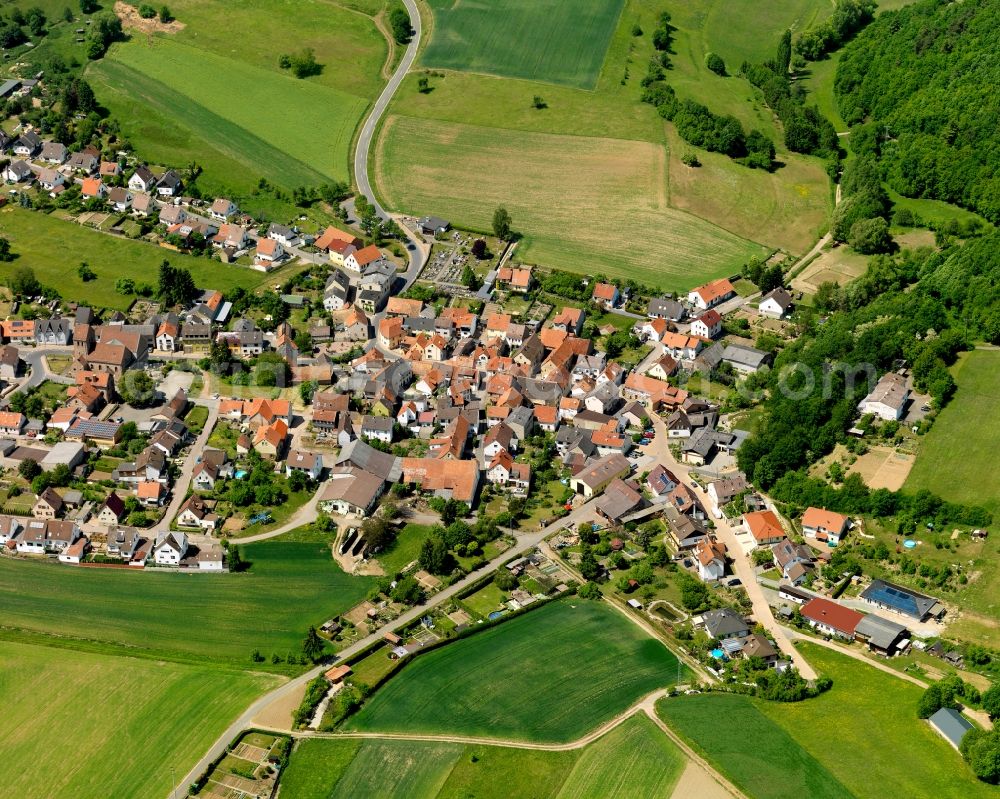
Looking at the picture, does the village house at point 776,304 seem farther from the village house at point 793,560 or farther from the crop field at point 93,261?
the crop field at point 93,261

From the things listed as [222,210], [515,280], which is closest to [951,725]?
[515,280]

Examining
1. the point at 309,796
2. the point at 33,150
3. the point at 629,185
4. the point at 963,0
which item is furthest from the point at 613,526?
the point at 963,0

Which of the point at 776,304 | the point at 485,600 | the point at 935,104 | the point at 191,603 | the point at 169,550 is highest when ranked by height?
the point at 935,104

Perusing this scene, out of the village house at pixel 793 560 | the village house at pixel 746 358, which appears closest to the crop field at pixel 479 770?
the village house at pixel 793 560

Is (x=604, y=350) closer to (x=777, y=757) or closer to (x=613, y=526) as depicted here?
(x=613, y=526)

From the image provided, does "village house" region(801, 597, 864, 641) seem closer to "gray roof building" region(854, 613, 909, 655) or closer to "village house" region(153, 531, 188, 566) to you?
"gray roof building" region(854, 613, 909, 655)

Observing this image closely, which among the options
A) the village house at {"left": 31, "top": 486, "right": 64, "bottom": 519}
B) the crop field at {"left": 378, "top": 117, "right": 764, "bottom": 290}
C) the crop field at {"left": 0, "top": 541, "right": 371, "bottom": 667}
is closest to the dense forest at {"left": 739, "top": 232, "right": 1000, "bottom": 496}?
the crop field at {"left": 378, "top": 117, "right": 764, "bottom": 290}

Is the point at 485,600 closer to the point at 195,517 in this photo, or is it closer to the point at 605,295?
the point at 195,517
